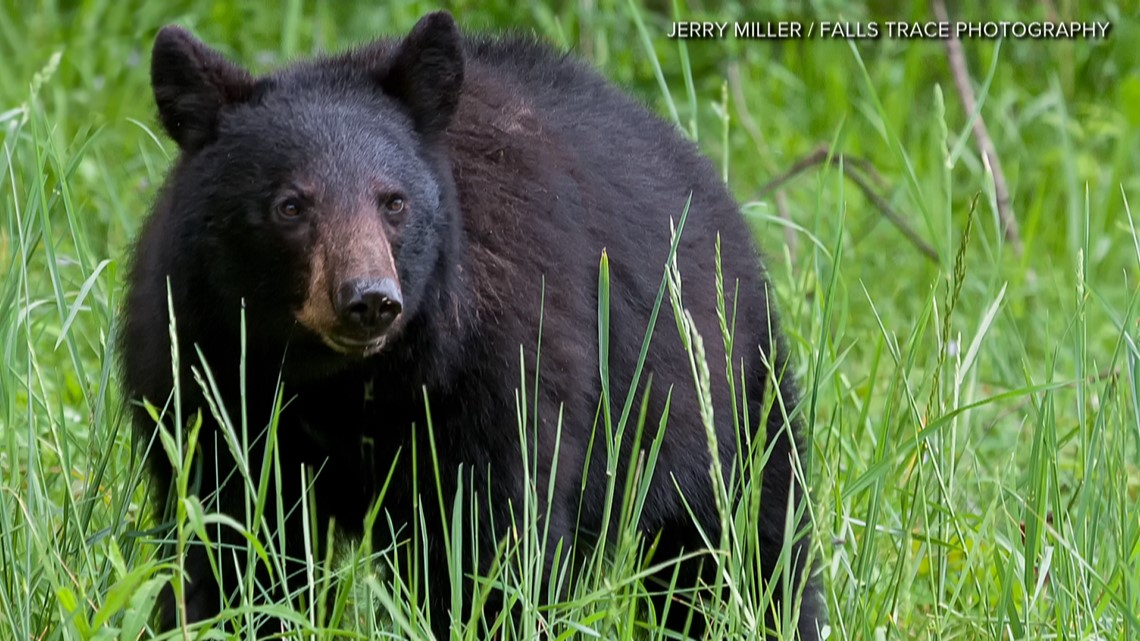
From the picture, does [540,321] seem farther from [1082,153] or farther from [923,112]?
[923,112]

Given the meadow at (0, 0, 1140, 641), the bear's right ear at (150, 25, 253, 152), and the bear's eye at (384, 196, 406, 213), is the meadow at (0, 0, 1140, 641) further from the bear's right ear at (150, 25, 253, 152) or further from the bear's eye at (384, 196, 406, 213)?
the bear's eye at (384, 196, 406, 213)

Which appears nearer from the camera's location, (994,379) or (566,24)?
(994,379)


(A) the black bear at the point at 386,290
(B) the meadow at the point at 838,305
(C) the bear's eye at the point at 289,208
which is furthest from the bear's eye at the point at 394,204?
(B) the meadow at the point at 838,305

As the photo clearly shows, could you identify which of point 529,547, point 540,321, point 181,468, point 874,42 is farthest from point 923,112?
point 181,468

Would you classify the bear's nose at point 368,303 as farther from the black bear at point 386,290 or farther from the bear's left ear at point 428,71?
the bear's left ear at point 428,71

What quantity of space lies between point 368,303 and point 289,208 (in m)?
0.34

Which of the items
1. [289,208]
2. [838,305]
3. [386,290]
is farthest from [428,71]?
[838,305]

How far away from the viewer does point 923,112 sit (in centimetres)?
855

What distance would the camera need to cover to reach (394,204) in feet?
10.6

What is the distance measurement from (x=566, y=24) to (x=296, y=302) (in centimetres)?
470

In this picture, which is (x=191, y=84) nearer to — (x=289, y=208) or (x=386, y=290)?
(x=289, y=208)

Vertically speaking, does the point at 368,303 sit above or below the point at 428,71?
below

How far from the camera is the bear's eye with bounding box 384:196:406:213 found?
3211mm

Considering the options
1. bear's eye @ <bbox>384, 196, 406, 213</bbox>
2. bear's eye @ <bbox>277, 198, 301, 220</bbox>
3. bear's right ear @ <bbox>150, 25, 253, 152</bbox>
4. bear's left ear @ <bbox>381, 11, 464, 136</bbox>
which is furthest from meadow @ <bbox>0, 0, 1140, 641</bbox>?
bear's left ear @ <bbox>381, 11, 464, 136</bbox>
